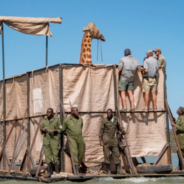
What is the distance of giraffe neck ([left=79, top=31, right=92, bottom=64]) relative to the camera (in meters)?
15.1

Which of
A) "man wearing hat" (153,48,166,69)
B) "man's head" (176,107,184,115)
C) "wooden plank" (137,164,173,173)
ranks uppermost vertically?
"man wearing hat" (153,48,166,69)

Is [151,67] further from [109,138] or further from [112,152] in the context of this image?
[112,152]

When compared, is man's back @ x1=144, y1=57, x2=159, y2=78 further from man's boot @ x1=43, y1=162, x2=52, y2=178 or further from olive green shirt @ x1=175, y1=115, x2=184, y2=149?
man's boot @ x1=43, y1=162, x2=52, y2=178

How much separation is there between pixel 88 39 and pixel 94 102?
406 cm

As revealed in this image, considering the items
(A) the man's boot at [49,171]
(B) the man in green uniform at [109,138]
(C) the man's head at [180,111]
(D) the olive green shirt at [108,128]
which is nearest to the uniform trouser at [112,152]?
(B) the man in green uniform at [109,138]

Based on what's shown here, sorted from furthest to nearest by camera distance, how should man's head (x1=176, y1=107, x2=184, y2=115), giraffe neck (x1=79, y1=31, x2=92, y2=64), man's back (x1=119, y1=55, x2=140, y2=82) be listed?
giraffe neck (x1=79, y1=31, x2=92, y2=64) → man's head (x1=176, y1=107, x2=184, y2=115) → man's back (x1=119, y1=55, x2=140, y2=82)

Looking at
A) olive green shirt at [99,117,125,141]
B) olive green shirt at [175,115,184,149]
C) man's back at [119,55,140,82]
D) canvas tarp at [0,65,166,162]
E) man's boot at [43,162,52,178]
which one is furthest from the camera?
olive green shirt at [175,115,184,149]

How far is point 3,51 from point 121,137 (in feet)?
20.0

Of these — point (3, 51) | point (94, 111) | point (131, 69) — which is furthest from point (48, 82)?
point (3, 51)

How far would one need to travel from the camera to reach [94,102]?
12.4 meters

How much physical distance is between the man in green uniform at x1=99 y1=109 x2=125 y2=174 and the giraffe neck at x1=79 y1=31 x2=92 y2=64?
3.68 metres

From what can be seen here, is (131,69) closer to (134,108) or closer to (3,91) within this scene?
(134,108)

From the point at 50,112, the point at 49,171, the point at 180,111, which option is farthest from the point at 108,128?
the point at 180,111

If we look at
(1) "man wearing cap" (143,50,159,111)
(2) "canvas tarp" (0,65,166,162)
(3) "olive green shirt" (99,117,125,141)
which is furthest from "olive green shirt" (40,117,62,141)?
(1) "man wearing cap" (143,50,159,111)
